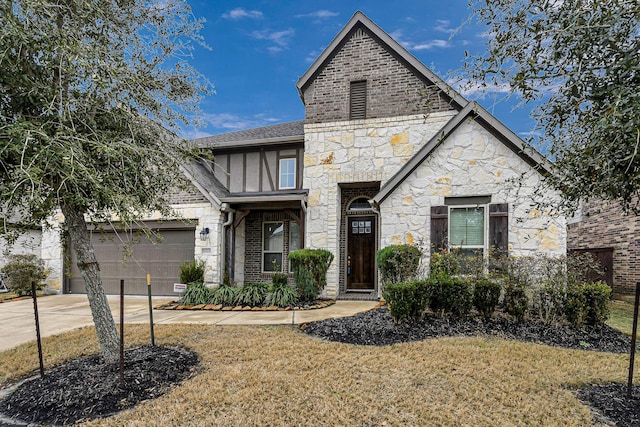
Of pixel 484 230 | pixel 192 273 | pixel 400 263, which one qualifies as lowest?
pixel 192 273

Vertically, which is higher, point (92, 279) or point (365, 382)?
point (92, 279)

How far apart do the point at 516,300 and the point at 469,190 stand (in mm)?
3293

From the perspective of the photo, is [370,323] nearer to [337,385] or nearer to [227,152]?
[337,385]

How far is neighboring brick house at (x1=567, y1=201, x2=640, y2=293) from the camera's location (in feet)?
40.3

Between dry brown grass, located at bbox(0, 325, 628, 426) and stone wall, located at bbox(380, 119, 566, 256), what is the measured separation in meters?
3.72

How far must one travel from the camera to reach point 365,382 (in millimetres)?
4000

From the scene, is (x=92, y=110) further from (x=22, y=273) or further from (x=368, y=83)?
(x=22, y=273)

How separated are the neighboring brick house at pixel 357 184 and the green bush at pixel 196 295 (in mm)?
930

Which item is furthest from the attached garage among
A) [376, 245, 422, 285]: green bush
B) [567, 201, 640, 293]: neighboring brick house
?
[567, 201, 640, 293]: neighboring brick house

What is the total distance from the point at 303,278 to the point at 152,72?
Answer: 20.6ft

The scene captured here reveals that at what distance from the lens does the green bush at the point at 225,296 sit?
31.0 ft

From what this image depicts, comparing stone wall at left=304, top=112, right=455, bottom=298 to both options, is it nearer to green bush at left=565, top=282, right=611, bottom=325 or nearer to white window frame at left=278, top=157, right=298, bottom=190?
white window frame at left=278, top=157, right=298, bottom=190

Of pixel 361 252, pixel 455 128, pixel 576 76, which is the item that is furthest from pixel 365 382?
pixel 361 252

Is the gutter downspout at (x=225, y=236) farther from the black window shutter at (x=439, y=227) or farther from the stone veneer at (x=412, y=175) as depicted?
the black window shutter at (x=439, y=227)
